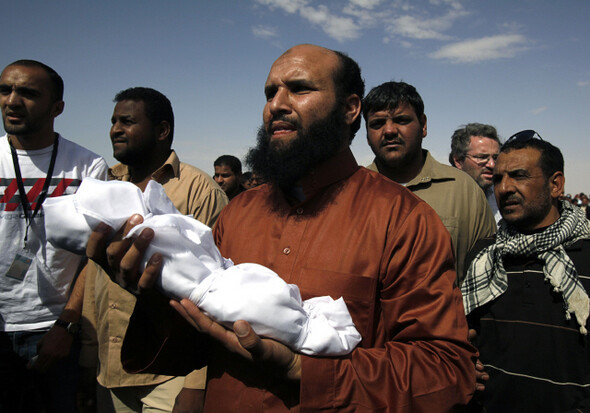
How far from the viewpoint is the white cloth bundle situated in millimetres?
1295

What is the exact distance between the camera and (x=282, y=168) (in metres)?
2.00

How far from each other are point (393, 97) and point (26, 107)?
120 inches

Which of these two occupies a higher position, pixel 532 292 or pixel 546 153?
pixel 546 153

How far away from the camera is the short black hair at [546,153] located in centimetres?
278

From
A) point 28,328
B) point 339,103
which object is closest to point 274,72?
point 339,103

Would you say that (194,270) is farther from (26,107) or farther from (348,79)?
(26,107)

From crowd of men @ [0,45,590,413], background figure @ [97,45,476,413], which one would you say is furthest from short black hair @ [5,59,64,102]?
background figure @ [97,45,476,413]

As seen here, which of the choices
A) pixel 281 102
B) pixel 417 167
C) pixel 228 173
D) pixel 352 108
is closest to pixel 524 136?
pixel 417 167

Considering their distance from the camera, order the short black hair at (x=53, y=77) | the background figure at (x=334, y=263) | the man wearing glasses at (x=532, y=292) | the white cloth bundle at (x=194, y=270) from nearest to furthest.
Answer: the white cloth bundle at (x=194, y=270)
the background figure at (x=334, y=263)
the man wearing glasses at (x=532, y=292)
the short black hair at (x=53, y=77)

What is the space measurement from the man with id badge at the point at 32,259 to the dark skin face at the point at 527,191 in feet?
10.2

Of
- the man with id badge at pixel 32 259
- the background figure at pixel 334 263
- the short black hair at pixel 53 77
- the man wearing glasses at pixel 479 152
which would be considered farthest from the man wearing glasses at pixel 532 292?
the short black hair at pixel 53 77

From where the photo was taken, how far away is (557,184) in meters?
2.77

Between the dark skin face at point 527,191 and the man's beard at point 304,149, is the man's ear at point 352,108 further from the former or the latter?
the dark skin face at point 527,191

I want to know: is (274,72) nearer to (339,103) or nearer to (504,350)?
(339,103)
